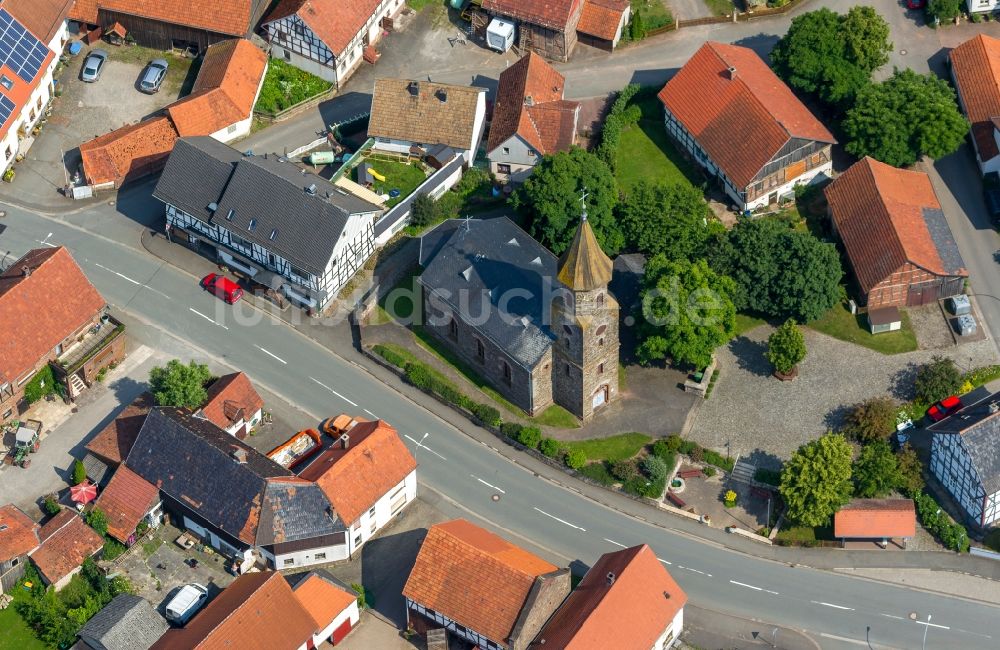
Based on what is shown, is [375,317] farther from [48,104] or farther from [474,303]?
[48,104]

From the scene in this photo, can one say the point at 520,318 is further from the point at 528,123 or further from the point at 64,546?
the point at 64,546

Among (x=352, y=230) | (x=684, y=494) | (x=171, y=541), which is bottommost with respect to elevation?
(x=684, y=494)

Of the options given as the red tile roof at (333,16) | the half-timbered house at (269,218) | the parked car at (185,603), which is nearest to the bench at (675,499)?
the half-timbered house at (269,218)

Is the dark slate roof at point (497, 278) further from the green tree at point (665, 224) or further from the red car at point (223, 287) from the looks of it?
the red car at point (223, 287)

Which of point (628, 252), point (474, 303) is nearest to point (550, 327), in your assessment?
point (474, 303)

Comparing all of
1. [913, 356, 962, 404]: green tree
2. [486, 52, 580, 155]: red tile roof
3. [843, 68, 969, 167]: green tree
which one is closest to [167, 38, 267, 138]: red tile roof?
[486, 52, 580, 155]: red tile roof

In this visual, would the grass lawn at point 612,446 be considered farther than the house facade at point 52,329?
No
